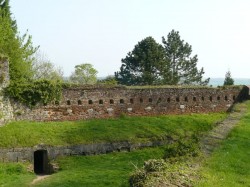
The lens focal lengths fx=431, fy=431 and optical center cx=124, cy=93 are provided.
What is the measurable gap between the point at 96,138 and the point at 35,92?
179 inches

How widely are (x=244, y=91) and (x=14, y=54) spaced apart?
15.9 meters

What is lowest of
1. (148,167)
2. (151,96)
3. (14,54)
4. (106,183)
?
(106,183)

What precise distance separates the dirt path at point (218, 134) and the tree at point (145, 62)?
2447 cm

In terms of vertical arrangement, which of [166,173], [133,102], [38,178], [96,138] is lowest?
[38,178]

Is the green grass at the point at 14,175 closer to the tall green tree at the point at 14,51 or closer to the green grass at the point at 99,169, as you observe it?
the green grass at the point at 99,169

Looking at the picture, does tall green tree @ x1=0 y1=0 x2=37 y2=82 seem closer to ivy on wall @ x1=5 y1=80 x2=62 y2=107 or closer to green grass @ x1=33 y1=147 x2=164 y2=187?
ivy on wall @ x1=5 y1=80 x2=62 y2=107

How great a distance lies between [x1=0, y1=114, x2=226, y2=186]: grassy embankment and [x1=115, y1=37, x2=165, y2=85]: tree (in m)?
22.1

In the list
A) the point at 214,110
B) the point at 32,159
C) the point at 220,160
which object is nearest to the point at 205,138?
the point at 220,160

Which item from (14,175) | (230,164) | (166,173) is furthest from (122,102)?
(166,173)

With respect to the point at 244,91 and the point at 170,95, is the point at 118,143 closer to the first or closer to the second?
the point at 170,95

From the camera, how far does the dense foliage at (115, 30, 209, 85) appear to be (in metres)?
49.3

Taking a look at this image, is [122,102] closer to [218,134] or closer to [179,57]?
[218,134]

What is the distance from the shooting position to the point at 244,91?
98.6 ft

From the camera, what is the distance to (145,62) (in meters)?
49.5
